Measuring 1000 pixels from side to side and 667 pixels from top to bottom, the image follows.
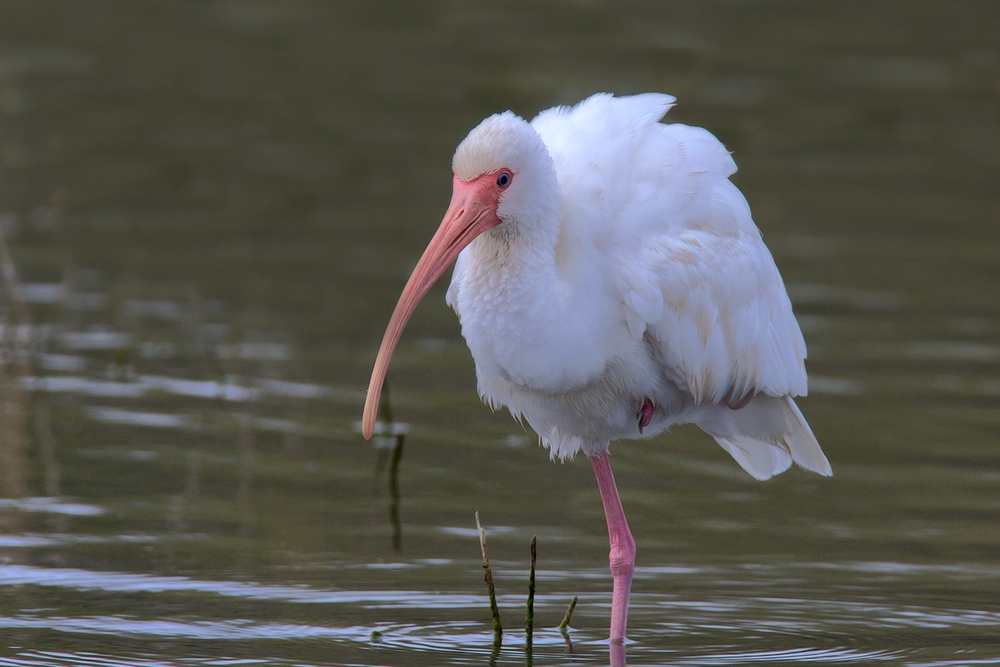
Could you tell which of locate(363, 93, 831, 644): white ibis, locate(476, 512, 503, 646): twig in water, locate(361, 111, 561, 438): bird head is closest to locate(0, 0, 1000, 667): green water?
locate(476, 512, 503, 646): twig in water

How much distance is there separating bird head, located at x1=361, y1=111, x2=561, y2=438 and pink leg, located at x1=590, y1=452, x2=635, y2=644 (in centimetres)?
146

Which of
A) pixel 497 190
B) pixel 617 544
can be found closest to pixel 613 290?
pixel 497 190

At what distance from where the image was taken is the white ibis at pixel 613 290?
661cm

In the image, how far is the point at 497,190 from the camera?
664 cm

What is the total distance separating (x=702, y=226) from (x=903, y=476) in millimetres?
2814

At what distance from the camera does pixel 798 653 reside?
7.07 meters

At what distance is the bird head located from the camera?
6578 millimetres

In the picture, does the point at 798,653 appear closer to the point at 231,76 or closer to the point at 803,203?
the point at 803,203

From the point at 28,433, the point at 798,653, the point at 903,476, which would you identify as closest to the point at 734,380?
the point at 798,653

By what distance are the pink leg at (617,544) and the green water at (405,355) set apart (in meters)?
0.20

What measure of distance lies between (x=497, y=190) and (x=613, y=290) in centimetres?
65

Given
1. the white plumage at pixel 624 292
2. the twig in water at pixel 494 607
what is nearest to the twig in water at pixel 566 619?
the twig in water at pixel 494 607

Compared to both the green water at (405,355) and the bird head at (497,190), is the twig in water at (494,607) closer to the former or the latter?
the green water at (405,355)

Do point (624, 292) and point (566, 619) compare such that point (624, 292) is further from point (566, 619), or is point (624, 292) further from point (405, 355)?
point (405, 355)
